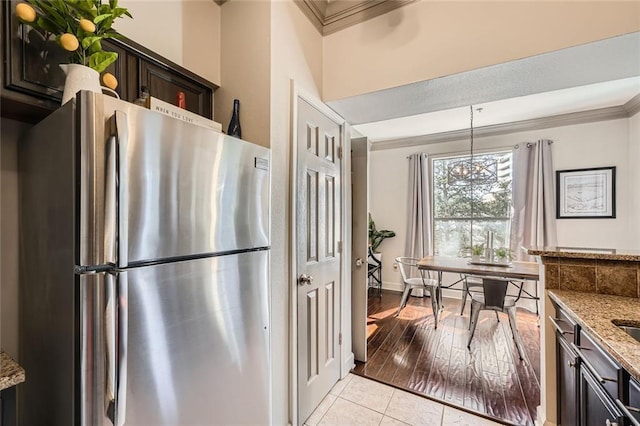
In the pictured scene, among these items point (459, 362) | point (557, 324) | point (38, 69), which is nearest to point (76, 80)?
point (38, 69)

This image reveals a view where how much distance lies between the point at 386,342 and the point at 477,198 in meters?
2.87

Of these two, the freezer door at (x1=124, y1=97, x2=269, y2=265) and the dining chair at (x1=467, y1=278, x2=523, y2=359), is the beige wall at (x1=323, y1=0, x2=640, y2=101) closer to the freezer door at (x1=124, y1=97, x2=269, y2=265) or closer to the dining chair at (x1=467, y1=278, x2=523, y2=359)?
the freezer door at (x1=124, y1=97, x2=269, y2=265)

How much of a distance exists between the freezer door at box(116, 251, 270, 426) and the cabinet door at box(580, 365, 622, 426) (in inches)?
53.4

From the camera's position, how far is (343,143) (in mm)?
2436

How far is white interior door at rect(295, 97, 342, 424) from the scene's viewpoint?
1.85 metres

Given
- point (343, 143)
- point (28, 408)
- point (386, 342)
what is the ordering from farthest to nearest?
point (386, 342) < point (343, 143) < point (28, 408)

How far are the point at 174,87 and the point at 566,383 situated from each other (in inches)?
105

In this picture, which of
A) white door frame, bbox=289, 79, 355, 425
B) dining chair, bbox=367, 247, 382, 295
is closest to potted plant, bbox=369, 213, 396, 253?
dining chair, bbox=367, 247, 382, 295

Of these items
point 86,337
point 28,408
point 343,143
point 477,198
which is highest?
point 343,143

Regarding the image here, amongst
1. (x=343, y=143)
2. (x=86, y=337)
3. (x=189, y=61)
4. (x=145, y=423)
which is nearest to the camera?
(x=86, y=337)

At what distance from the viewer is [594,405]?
1.11 metres

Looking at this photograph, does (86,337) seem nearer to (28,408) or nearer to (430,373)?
(28,408)

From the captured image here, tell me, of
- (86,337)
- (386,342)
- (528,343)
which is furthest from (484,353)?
(86,337)

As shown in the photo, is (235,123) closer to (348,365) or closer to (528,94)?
(528,94)
